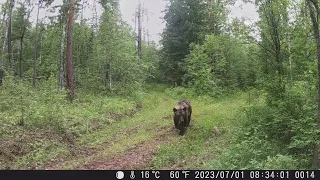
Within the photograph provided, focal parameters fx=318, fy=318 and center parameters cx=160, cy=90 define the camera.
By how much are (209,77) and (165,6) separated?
10.6 m

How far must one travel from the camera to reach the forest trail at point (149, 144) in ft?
32.2

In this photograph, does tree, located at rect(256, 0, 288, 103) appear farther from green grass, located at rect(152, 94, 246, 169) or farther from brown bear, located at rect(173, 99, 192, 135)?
brown bear, located at rect(173, 99, 192, 135)

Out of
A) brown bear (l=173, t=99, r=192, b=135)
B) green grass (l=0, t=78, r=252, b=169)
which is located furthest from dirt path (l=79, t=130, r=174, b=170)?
brown bear (l=173, t=99, r=192, b=135)

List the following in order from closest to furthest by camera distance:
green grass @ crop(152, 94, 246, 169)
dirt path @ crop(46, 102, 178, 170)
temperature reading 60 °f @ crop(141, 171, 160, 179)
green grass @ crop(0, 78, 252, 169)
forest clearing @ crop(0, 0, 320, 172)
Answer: temperature reading 60 °f @ crop(141, 171, 160, 179), forest clearing @ crop(0, 0, 320, 172), dirt path @ crop(46, 102, 178, 170), green grass @ crop(152, 94, 246, 169), green grass @ crop(0, 78, 252, 169)

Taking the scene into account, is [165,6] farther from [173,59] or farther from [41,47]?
[41,47]

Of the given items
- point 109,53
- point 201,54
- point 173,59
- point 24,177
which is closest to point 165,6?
point 173,59

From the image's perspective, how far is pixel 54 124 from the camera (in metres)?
12.9

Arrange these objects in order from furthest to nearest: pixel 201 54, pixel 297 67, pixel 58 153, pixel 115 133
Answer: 1. pixel 201 54
2. pixel 115 133
3. pixel 297 67
4. pixel 58 153

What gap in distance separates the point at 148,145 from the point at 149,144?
15 cm

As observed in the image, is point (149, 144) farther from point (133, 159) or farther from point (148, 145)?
point (133, 159)

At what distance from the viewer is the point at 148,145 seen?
12047 millimetres

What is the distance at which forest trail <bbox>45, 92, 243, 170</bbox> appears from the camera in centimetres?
983
